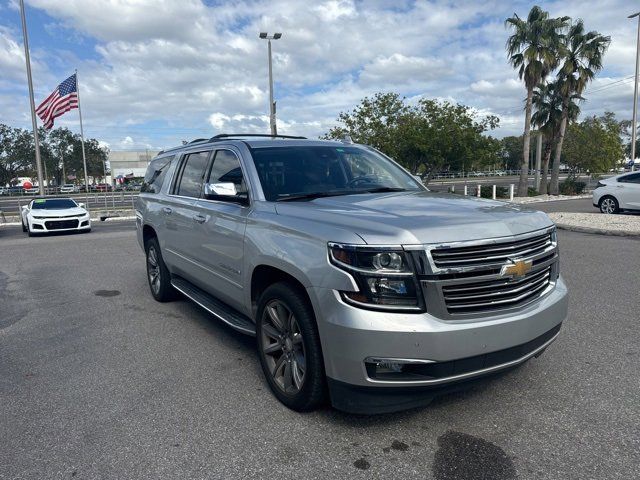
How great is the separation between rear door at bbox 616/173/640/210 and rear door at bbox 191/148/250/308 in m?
16.1

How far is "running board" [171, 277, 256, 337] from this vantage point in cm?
401

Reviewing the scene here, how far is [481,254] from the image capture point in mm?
2867

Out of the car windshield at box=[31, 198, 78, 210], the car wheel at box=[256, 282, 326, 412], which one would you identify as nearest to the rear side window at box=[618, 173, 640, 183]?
the car wheel at box=[256, 282, 326, 412]

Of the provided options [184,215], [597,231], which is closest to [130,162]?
[597,231]

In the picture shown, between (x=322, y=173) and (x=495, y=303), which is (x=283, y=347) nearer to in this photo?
(x=495, y=303)

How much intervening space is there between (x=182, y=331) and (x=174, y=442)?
7.44ft

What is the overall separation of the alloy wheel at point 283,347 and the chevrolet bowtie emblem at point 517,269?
130 centimetres

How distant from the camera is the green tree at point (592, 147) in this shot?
4700cm

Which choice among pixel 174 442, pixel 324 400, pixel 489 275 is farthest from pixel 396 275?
pixel 174 442

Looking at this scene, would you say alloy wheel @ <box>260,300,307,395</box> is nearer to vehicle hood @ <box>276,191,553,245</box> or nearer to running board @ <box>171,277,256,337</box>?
running board @ <box>171,277,256,337</box>

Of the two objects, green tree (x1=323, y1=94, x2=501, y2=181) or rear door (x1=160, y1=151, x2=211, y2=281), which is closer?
rear door (x1=160, y1=151, x2=211, y2=281)

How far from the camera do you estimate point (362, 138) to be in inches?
1252

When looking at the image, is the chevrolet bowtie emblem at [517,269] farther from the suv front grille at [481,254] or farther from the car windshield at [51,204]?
the car windshield at [51,204]

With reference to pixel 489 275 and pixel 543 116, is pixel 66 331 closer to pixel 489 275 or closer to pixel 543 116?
pixel 489 275
